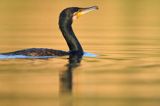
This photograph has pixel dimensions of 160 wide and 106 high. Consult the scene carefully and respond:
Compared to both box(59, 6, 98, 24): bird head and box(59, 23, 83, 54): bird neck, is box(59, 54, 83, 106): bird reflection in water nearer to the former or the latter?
box(59, 23, 83, 54): bird neck

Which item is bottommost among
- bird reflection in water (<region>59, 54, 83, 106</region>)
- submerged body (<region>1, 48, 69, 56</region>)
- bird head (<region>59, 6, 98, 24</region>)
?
bird reflection in water (<region>59, 54, 83, 106</region>)

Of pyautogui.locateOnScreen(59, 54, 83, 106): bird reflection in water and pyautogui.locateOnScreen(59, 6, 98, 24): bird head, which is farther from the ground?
pyautogui.locateOnScreen(59, 6, 98, 24): bird head

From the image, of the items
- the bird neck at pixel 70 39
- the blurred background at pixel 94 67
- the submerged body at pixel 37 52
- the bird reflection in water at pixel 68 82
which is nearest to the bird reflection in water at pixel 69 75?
the bird reflection in water at pixel 68 82

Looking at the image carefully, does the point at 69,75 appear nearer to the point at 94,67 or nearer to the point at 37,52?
the point at 94,67

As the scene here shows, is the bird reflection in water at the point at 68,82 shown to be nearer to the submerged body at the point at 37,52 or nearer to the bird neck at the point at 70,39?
the submerged body at the point at 37,52

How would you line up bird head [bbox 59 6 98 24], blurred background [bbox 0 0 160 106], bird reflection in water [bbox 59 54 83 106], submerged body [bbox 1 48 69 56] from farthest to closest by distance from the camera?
1. bird head [bbox 59 6 98 24]
2. submerged body [bbox 1 48 69 56]
3. blurred background [bbox 0 0 160 106]
4. bird reflection in water [bbox 59 54 83 106]

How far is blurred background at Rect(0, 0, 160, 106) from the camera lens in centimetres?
1415

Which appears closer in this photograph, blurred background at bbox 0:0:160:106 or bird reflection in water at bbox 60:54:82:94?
blurred background at bbox 0:0:160:106

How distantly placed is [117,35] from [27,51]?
29.7 ft

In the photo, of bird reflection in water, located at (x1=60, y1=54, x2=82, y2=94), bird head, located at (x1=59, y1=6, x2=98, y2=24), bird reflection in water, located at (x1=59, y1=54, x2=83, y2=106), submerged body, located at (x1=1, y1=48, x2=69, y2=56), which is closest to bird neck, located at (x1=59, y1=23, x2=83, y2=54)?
bird head, located at (x1=59, y1=6, x2=98, y2=24)

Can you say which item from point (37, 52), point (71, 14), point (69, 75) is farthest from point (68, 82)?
point (71, 14)

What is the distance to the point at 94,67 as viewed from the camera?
17922mm

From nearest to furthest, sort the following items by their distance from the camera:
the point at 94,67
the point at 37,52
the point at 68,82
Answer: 1. the point at 68,82
2. the point at 94,67
3. the point at 37,52

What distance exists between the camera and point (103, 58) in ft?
66.1
